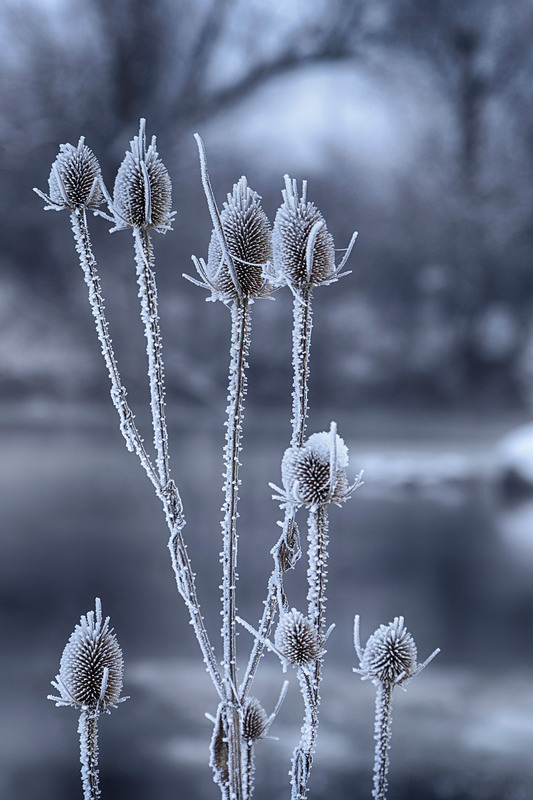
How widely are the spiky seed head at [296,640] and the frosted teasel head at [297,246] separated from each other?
0.32m

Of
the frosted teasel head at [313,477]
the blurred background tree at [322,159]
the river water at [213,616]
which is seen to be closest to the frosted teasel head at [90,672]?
the frosted teasel head at [313,477]

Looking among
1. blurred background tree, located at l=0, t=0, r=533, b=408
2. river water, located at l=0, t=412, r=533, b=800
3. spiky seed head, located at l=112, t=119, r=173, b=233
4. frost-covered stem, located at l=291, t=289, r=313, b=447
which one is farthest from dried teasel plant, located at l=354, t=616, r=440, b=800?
blurred background tree, located at l=0, t=0, r=533, b=408

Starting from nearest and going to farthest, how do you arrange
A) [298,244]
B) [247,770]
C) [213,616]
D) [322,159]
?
[298,244], [247,770], [213,616], [322,159]

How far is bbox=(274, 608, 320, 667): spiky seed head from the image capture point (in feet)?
2.77

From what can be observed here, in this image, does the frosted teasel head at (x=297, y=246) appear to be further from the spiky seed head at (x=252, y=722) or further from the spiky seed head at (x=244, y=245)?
the spiky seed head at (x=252, y=722)

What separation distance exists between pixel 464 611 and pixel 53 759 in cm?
87

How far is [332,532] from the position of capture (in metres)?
1.88

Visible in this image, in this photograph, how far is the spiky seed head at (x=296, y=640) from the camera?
0.84 metres

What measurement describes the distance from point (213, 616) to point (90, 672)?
0.93 metres

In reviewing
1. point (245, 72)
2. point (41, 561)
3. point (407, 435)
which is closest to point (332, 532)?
point (407, 435)

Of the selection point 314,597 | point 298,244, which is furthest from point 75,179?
point 314,597

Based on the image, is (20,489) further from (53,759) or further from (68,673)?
(68,673)

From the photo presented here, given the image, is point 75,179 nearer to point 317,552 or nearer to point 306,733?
point 317,552

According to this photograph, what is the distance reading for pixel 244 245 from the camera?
854mm
